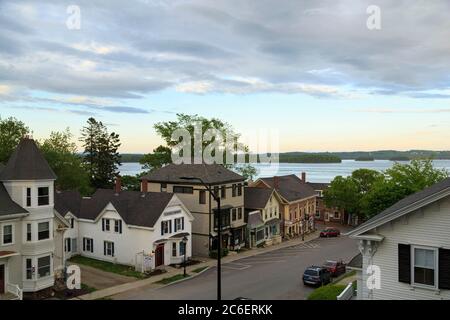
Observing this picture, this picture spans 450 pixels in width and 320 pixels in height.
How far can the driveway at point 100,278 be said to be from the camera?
32294mm

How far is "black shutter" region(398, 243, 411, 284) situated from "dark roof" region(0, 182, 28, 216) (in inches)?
969

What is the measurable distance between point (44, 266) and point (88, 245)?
12103 mm

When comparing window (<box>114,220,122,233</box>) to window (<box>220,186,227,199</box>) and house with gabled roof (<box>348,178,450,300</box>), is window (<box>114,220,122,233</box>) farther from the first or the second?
house with gabled roof (<box>348,178,450,300</box>)

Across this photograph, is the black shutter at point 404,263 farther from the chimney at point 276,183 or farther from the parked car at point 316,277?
the chimney at point 276,183

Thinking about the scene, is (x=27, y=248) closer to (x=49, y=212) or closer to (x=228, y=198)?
(x=49, y=212)

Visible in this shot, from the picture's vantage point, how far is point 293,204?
205 feet

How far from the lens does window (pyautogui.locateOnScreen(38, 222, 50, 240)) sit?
30.5 m

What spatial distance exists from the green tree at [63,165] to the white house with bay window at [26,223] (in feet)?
98.7

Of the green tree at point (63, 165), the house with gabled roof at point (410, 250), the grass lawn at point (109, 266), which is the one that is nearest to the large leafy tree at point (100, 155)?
the green tree at point (63, 165)

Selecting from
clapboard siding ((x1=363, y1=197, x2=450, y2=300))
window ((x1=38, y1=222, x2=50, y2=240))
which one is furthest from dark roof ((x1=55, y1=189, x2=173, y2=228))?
clapboard siding ((x1=363, y1=197, x2=450, y2=300))

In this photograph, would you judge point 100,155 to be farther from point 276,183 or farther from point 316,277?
point 316,277
